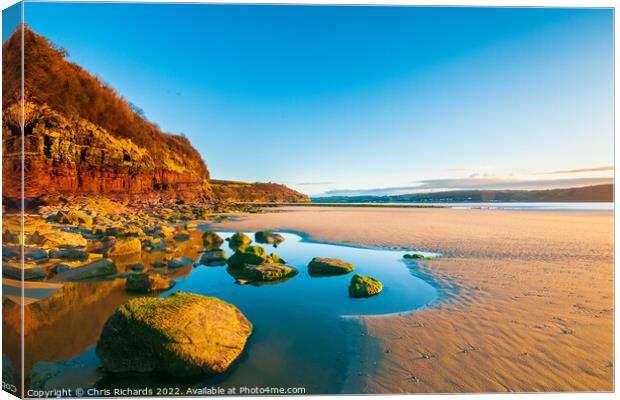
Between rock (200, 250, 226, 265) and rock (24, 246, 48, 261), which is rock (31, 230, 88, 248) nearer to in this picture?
rock (24, 246, 48, 261)

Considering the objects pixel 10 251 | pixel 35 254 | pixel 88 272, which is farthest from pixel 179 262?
pixel 10 251

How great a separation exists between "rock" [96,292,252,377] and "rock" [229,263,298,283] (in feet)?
10.4

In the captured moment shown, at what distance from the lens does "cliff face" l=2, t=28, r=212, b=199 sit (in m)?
3.52

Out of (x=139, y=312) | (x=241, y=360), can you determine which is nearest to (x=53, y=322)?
(x=139, y=312)

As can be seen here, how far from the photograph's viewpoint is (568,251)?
911 cm

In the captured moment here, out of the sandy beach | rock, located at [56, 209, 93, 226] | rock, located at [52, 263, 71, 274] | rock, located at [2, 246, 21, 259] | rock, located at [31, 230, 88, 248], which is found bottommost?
the sandy beach

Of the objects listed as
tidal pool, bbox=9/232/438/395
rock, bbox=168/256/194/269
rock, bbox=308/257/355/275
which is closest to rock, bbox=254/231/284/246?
tidal pool, bbox=9/232/438/395

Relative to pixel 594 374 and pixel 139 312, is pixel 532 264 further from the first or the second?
pixel 139 312

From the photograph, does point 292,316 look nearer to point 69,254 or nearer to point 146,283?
point 146,283

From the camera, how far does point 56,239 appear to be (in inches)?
320

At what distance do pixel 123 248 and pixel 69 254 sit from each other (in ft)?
4.76

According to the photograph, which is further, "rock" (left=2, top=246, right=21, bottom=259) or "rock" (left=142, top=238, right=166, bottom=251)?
"rock" (left=142, top=238, right=166, bottom=251)

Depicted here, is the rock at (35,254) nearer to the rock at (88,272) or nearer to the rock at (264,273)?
the rock at (88,272)

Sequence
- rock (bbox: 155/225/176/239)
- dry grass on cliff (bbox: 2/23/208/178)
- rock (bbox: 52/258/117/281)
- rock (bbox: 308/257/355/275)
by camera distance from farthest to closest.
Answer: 1. rock (bbox: 155/225/176/239)
2. rock (bbox: 308/257/355/275)
3. rock (bbox: 52/258/117/281)
4. dry grass on cliff (bbox: 2/23/208/178)
